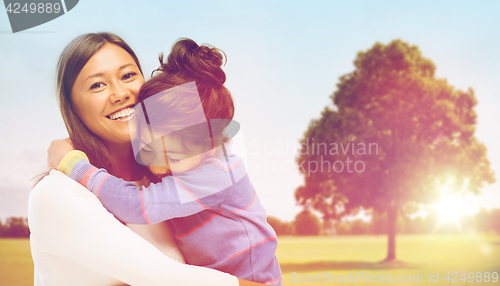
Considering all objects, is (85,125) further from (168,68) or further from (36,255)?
(36,255)

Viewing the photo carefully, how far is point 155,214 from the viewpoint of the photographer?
1.16 meters

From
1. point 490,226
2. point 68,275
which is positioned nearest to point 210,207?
point 68,275

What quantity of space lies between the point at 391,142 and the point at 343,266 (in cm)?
355

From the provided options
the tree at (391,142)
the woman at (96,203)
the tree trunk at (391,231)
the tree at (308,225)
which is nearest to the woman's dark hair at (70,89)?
the woman at (96,203)

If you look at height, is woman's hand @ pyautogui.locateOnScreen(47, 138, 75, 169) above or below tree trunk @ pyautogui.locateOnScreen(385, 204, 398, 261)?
above

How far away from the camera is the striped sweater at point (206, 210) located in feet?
3.78

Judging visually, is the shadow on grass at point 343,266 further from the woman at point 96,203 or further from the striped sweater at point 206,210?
the woman at point 96,203

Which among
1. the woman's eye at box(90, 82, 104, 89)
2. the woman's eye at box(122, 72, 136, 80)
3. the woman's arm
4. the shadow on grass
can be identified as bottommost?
the shadow on grass

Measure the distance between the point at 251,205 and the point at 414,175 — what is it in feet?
24.0

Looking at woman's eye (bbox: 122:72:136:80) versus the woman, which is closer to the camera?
the woman

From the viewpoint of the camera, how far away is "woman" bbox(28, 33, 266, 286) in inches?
40.9

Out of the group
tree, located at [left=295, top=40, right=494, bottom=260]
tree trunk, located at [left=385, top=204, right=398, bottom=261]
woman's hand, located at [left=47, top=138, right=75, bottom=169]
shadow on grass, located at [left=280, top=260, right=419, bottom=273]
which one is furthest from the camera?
shadow on grass, located at [left=280, top=260, right=419, bottom=273]

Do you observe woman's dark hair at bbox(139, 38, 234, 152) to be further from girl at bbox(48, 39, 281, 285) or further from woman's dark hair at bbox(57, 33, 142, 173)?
woman's dark hair at bbox(57, 33, 142, 173)

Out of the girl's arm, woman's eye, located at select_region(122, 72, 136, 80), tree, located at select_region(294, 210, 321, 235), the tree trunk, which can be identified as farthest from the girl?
tree, located at select_region(294, 210, 321, 235)
